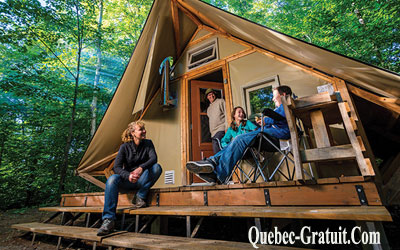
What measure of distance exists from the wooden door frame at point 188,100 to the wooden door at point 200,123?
154 mm

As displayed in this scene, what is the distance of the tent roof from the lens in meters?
2.19

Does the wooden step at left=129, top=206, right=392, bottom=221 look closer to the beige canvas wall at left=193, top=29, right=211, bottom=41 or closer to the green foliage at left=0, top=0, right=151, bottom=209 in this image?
the beige canvas wall at left=193, top=29, right=211, bottom=41

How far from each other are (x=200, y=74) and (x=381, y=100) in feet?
9.97

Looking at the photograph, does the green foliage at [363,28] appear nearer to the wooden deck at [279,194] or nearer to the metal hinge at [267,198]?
the wooden deck at [279,194]

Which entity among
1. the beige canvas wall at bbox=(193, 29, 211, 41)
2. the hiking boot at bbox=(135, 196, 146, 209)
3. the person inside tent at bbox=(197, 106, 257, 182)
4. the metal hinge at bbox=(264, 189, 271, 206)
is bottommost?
the hiking boot at bbox=(135, 196, 146, 209)

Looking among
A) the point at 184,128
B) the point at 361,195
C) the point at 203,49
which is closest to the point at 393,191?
the point at 361,195

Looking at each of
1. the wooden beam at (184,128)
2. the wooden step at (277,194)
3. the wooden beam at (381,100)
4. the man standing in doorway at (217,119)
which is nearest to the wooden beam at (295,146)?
the wooden step at (277,194)

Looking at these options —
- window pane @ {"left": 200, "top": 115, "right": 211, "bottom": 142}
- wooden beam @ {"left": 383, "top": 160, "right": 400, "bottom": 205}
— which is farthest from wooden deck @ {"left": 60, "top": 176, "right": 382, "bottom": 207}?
window pane @ {"left": 200, "top": 115, "right": 211, "bottom": 142}

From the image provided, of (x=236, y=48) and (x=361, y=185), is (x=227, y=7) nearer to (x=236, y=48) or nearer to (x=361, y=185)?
(x=236, y=48)

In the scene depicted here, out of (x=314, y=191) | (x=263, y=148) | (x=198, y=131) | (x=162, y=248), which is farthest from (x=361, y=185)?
(x=198, y=131)

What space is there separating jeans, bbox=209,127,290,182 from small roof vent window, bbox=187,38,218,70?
245 centimetres

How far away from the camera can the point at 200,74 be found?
410cm

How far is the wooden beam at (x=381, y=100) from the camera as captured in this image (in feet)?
6.39

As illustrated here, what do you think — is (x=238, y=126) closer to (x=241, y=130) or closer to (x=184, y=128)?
(x=241, y=130)
